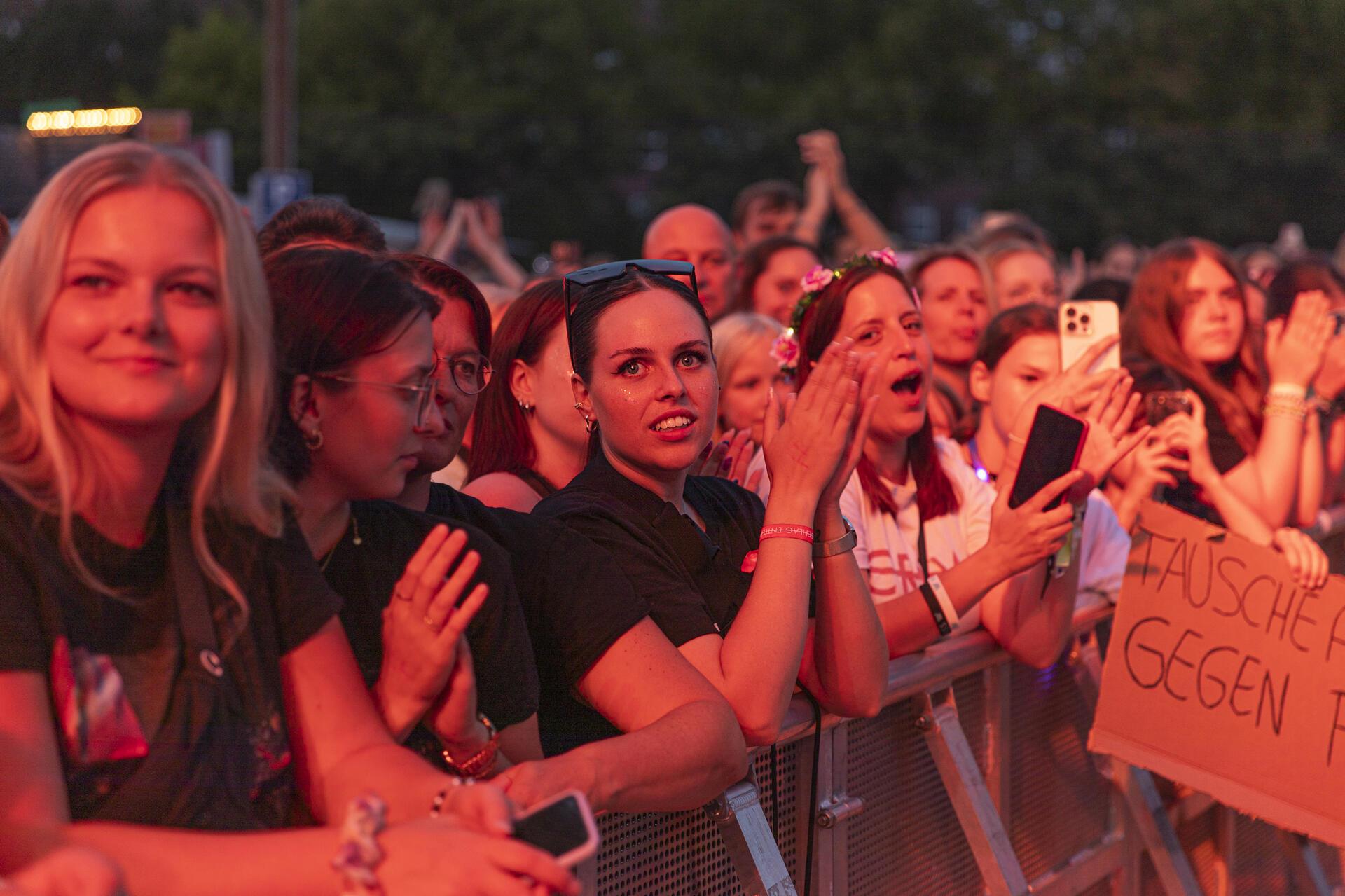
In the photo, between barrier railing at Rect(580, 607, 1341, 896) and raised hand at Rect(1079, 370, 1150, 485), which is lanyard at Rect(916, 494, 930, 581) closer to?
barrier railing at Rect(580, 607, 1341, 896)

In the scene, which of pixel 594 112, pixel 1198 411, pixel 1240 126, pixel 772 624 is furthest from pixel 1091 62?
pixel 772 624

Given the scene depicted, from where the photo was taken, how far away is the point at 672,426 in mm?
3205

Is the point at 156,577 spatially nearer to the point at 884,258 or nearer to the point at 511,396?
the point at 511,396

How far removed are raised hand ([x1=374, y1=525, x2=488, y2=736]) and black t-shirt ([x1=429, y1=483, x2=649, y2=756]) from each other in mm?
428

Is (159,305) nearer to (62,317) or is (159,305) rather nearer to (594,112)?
(62,317)

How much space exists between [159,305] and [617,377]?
53.8 inches

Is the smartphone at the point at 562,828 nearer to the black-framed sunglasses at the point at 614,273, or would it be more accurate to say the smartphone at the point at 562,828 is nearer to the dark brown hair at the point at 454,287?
the dark brown hair at the point at 454,287

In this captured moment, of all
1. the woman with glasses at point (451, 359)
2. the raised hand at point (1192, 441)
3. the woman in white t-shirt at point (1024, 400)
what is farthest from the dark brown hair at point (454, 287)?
the raised hand at point (1192, 441)

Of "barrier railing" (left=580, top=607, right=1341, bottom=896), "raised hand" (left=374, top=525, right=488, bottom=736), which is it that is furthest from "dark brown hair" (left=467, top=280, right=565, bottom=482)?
"raised hand" (left=374, top=525, right=488, bottom=736)

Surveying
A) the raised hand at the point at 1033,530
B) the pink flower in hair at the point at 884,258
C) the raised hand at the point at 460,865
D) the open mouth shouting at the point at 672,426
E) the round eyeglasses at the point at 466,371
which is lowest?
the raised hand at the point at 460,865

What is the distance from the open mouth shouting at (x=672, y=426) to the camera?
3199 mm

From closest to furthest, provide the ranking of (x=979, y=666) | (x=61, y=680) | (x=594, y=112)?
1. (x=61, y=680)
2. (x=979, y=666)
3. (x=594, y=112)

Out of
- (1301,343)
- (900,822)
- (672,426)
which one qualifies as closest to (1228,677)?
(900,822)

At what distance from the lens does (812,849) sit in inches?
129
